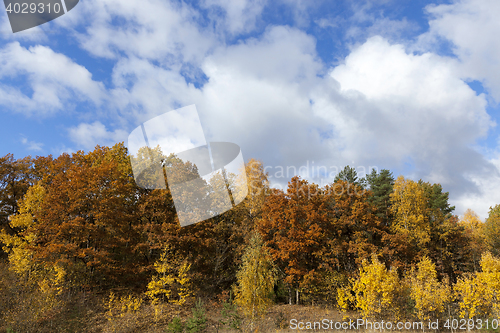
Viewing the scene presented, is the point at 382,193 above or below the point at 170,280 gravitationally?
above

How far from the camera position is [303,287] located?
92.0 ft

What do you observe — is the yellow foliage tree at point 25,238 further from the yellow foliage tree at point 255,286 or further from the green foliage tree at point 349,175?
the green foliage tree at point 349,175

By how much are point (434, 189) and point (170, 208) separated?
42363 millimetres

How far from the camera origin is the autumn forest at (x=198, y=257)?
832 inches

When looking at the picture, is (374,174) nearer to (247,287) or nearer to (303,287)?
(303,287)

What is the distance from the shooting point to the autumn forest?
832 inches

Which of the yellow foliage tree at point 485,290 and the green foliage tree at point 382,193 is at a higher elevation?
the green foliage tree at point 382,193

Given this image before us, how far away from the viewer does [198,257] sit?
90.2 ft

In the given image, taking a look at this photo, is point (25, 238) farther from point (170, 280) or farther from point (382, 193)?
point (382, 193)

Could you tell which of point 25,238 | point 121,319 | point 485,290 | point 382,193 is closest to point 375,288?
point 485,290

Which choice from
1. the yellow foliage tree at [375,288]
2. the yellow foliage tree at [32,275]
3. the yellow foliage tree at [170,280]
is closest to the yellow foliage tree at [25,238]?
the yellow foliage tree at [32,275]

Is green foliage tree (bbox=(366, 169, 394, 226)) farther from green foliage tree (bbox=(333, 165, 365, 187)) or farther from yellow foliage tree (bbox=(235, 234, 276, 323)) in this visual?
yellow foliage tree (bbox=(235, 234, 276, 323))

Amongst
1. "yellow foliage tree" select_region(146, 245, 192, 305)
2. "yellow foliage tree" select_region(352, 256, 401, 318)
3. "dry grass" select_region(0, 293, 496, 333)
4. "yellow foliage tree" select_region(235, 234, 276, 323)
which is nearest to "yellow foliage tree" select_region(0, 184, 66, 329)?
"dry grass" select_region(0, 293, 496, 333)

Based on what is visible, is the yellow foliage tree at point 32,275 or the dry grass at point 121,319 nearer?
the yellow foliage tree at point 32,275
